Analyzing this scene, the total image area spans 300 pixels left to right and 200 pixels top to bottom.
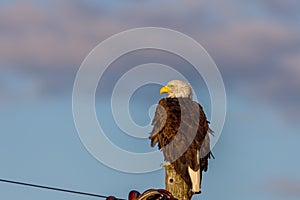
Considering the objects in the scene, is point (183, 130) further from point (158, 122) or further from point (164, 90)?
point (164, 90)

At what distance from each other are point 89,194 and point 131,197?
150 centimetres

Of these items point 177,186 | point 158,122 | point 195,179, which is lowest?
point 177,186

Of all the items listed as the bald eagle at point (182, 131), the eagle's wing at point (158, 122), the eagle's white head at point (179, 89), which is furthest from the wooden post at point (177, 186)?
the eagle's white head at point (179, 89)

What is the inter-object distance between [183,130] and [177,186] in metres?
2.07

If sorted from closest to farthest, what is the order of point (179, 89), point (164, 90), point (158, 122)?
point (158, 122) → point (179, 89) → point (164, 90)

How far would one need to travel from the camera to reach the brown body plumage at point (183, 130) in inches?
895

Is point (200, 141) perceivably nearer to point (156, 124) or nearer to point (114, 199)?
point (156, 124)

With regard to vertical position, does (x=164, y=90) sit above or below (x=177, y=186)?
above

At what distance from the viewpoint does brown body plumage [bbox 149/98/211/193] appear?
74.6ft

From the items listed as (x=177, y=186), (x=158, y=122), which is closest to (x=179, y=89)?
(x=158, y=122)

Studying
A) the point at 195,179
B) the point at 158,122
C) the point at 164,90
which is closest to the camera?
the point at 195,179

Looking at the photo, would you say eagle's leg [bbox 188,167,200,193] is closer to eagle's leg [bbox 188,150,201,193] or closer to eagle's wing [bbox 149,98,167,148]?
eagle's leg [bbox 188,150,201,193]

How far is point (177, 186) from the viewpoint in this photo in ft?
69.8

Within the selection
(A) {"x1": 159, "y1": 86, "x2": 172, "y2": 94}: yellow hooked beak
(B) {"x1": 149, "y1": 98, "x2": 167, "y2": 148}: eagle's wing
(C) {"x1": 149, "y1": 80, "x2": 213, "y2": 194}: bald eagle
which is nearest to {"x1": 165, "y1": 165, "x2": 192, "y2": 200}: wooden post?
(C) {"x1": 149, "y1": 80, "x2": 213, "y2": 194}: bald eagle
